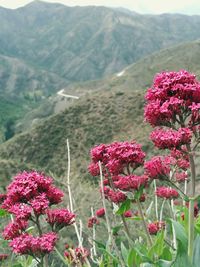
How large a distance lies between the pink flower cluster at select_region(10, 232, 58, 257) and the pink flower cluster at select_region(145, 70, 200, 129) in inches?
51.9

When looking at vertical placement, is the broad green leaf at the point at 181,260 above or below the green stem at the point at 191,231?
below

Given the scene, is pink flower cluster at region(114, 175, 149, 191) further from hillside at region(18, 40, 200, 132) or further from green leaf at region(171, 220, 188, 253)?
hillside at region(18, 40, 200, 132)

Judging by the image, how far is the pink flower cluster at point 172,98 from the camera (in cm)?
416

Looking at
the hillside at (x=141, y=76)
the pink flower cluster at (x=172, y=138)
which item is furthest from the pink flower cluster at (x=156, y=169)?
the hillside at (x=141, y=76)

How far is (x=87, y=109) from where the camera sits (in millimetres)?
70438

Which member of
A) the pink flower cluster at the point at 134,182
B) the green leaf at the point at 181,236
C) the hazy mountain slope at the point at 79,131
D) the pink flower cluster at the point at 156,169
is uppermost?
the pink flower cluster at the point at 156,169

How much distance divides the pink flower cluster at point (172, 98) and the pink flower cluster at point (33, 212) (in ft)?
3.90

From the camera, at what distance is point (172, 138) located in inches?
164

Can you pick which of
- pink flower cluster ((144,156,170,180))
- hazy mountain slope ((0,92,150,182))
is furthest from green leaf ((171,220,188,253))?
hazy mountain slope ((0,92,150,182))

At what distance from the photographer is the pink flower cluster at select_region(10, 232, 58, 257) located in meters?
4.45

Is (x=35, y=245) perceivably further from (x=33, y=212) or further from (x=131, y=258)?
(x=131, y=258)

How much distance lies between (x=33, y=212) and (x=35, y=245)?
405mm

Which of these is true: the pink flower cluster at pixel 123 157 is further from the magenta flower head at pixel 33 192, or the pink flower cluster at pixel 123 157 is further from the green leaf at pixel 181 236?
the green leaf at pixel 181 236

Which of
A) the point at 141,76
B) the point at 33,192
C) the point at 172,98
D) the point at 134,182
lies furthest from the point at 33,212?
the point at 141,76
